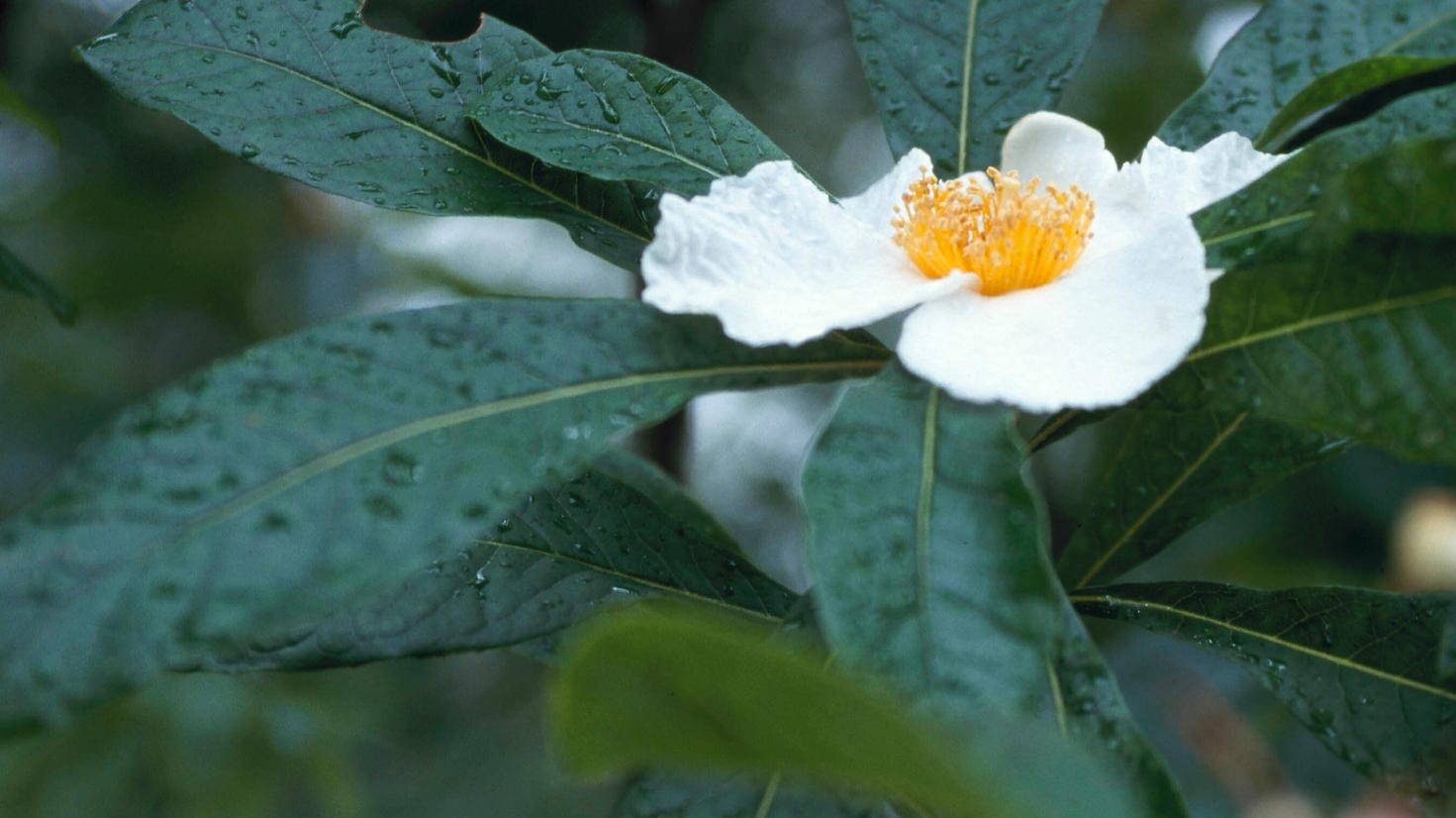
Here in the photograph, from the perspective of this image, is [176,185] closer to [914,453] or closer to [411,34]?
[411,34]

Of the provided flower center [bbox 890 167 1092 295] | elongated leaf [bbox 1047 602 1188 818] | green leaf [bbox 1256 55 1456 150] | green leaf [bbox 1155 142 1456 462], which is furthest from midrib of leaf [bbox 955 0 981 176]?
elongated leaf [bbox 1047 602 1188 818]

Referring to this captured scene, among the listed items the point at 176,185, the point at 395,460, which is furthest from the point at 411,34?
the point at 395,460

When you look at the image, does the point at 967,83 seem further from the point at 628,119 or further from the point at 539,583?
the point at 539,583

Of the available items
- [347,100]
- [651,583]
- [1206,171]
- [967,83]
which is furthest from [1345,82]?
[347,100]

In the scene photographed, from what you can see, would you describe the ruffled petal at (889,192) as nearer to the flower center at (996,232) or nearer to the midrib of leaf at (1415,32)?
the flower center at (996,232)

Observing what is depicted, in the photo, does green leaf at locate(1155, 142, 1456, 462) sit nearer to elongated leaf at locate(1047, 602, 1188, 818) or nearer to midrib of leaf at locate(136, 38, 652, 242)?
elongated leaf at locate(1047, 602, 1188, 818)
